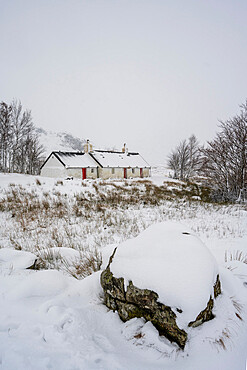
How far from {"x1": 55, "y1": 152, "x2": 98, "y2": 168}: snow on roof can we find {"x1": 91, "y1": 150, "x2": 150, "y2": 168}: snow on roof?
1.25m

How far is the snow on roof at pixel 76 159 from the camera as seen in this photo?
Answer: 30.2 metres

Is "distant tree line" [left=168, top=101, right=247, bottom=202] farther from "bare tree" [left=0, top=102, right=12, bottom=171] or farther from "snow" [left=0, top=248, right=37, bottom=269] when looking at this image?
"bare tree" [left=0, top=102, right=12, bottom=171]

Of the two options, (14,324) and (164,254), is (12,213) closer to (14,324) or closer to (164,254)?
(14,324)

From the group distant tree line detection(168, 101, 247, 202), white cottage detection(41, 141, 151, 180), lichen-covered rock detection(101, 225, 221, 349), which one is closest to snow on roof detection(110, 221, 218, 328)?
lichen-covered rock detection(101, 225, 221, 349)

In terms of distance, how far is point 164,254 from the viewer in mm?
1806

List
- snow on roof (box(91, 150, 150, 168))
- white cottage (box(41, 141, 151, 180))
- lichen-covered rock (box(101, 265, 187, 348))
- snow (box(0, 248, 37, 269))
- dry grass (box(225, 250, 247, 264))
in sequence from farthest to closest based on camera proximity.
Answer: snow on roof (box(91, 150, 150, 168)) → white cottage (box(41, 141, 151, 180)) → dry grass (box(225, 250, 247, 264)) → snow (box(0, 248, 37, 269)) → lichen-covered rock (box(101, 265, 187, 348))

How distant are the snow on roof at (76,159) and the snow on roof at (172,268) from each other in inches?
1149

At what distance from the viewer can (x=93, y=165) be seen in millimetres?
33156

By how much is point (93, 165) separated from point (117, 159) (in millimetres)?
5769

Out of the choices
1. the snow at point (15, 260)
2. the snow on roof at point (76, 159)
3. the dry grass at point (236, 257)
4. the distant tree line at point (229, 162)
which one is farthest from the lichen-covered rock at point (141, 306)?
the snow on roof at point (76, 159)

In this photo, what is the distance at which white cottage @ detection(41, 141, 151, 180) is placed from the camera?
3008 cm

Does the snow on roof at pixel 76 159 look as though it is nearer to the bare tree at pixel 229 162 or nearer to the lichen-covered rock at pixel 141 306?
the bare tree at pixel 229 162

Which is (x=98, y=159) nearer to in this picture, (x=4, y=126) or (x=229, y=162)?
(x=4, y=126)

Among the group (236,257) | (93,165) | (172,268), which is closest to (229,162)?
(236,257)
